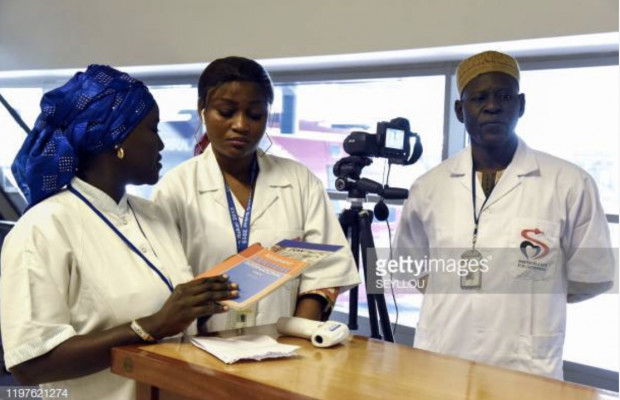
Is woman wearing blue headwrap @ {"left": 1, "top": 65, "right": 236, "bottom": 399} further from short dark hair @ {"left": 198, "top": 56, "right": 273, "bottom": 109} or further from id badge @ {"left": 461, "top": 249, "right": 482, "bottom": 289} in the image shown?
id badge @ {"left": 461, "top": 249, "right": 482, "bottom": 289}

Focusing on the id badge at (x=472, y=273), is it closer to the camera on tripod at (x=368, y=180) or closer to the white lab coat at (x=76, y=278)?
the camera on tripod at (x=368, y=180)

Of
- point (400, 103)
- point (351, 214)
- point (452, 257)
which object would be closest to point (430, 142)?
point (400, 103)

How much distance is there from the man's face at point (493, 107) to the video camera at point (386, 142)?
0.37 meters

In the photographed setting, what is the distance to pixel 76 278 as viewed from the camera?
3.92ft

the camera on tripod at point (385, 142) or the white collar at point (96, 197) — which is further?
the camera on tripod at point (385, 142)

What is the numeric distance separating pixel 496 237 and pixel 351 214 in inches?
22.8

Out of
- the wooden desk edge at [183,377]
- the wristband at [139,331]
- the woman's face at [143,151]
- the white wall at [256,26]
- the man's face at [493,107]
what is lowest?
the wooden desk edge at [183,377]

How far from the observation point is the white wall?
2.74m

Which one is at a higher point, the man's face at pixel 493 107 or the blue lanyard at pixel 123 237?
the man's face at pixel 493 107

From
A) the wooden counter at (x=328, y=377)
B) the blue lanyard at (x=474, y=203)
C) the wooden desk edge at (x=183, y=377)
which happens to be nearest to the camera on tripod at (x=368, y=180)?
the blue lanyard at (x=474, y=203)

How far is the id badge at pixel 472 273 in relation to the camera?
1.83 meters

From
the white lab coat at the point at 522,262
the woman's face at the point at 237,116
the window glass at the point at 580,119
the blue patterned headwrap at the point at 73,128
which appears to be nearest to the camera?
the blue patterned headwrap at the point at 73,128

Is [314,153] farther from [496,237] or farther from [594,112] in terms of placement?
[496,237]

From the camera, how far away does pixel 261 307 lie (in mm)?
1533
